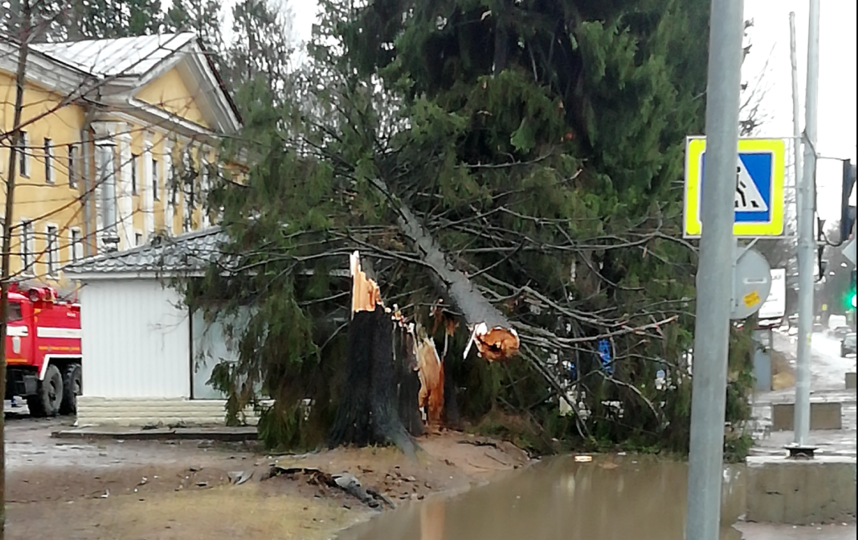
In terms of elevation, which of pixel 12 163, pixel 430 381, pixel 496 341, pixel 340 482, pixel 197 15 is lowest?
pixel 340 482

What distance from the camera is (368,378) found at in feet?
48.8

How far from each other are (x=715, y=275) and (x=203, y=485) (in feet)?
28.3

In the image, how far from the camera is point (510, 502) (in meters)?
12.9

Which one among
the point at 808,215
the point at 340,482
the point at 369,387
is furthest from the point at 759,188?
the point at 808,215

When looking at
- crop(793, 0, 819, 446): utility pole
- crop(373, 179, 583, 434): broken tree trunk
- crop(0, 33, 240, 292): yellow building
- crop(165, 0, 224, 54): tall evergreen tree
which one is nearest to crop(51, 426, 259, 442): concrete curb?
crop(373, 179, 583, 434): broken tree trunk

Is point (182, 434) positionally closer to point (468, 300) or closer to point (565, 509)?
point (468, 300)

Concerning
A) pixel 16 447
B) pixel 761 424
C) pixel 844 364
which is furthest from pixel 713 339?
pixel 844 364

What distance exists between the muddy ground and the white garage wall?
1.70 metres

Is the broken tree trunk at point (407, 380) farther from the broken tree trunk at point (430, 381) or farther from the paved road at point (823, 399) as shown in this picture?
the paved road at point (823, 399)

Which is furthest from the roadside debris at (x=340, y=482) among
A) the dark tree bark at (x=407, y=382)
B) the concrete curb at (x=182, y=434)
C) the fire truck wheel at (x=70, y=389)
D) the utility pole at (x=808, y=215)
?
the fire truck wheel at (x=70, y=389)

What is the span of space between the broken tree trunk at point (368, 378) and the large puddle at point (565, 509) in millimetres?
1753

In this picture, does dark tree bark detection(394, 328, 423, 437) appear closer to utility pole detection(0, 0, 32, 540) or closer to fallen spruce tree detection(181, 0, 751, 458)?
fallen spruce tree detection(181, 0, 751, 458)

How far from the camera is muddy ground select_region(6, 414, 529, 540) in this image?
33.9 ft

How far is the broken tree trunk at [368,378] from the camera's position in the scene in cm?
1458
